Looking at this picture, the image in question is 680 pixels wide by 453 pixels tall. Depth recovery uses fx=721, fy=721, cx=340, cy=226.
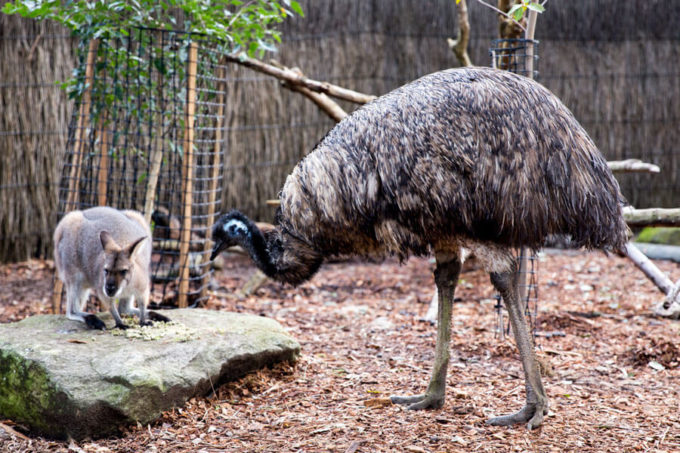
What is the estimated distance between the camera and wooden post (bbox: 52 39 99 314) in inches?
263

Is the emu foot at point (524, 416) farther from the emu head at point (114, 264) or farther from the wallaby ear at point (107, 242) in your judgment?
the wallaby ear at point (107, 242)

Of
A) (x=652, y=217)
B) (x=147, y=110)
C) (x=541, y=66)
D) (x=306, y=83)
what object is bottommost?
(x=652, y=217)

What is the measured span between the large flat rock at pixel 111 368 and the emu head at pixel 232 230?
669mm

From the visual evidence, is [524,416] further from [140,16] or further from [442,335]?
[140,16]

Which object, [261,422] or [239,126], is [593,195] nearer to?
[261,422]

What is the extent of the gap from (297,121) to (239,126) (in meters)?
0.94

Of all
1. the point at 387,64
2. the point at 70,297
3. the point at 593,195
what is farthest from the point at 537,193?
the point at 387,64

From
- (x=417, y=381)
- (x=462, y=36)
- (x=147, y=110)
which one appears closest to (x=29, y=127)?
(x=147, y=110)

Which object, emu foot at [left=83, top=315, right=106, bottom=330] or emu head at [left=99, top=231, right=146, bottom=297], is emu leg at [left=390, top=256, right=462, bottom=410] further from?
emu foot at [left=83, top=315, right=106, bottom=330]

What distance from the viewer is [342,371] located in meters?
5.43

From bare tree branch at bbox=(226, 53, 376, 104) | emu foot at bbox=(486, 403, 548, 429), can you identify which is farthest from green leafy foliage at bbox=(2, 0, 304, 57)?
emu foot at bbox=(486, 403, 548, 429)

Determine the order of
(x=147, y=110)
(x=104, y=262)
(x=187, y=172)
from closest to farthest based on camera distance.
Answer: (x=104, y=262)
(x=187, y=172)
(x=147, y=110)

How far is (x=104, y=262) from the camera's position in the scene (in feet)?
16.7

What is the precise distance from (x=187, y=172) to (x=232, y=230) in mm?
2261
